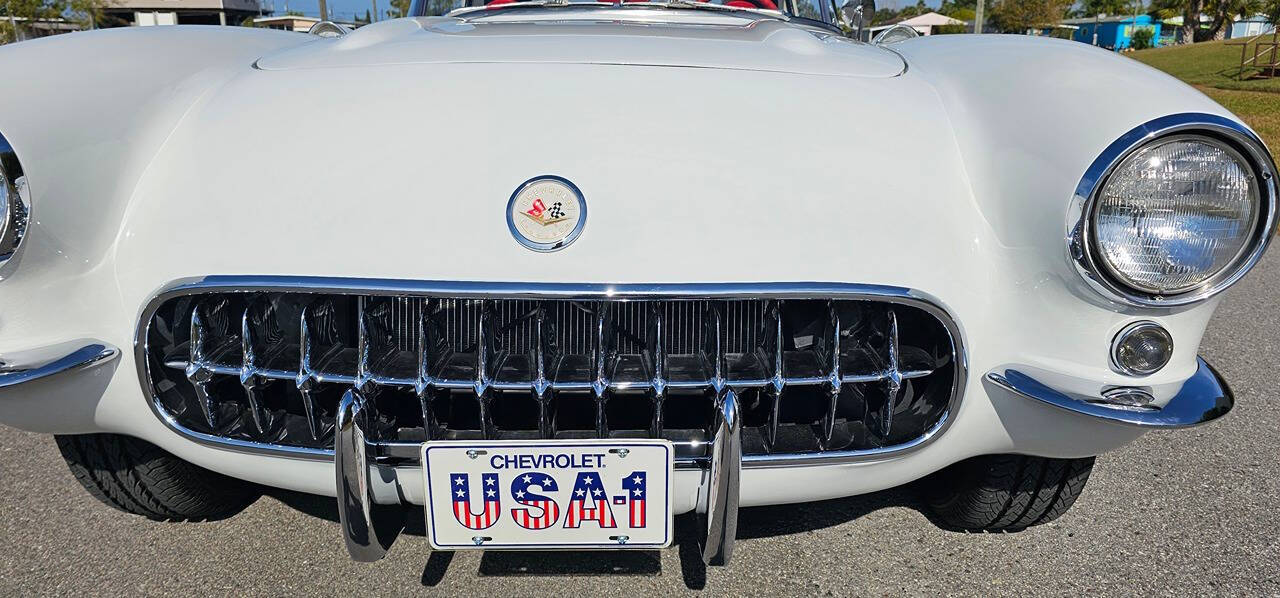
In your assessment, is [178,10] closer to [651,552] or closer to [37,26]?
[37,26]

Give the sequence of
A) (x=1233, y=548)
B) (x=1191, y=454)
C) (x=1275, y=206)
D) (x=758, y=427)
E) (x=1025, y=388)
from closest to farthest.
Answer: (x=1275, y=206)
(x=1025, y=388)
(x=758, y=427)
(x=1233, y=548)
(x=1191, y=454)

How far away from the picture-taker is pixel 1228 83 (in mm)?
19172

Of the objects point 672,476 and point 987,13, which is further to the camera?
point 987,13

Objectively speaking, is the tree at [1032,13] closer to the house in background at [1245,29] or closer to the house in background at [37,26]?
the house in background at [1245,29]

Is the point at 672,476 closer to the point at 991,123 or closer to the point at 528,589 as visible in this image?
the point at 528,589

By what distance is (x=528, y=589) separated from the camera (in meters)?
1.76

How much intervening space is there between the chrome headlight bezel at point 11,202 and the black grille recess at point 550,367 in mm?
260

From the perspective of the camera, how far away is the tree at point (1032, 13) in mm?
44562

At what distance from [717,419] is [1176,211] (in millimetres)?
819

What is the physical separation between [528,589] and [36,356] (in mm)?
1002

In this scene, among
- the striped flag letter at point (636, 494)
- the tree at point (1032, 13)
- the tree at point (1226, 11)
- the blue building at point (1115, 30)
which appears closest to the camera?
the striped flag letter at point (636, 494)

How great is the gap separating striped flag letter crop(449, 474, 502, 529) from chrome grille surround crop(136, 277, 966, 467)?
0.28 ft

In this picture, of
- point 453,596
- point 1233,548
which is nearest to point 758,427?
point 453,596

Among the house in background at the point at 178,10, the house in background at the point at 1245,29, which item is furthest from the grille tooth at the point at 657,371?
the house in background at the point at 1245,29
